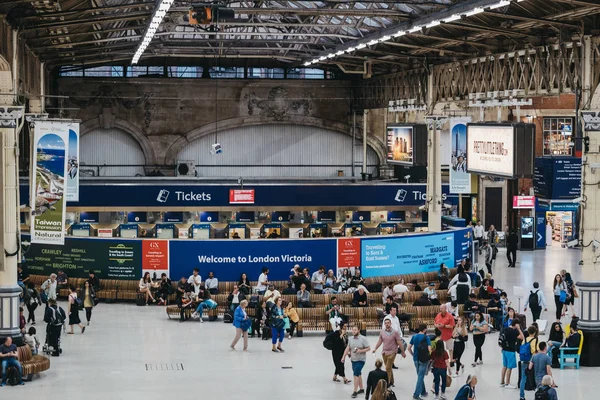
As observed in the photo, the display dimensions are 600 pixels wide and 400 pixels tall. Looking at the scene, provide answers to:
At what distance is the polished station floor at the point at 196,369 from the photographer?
60.5 ft

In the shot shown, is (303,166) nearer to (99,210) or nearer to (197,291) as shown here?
(99,210)

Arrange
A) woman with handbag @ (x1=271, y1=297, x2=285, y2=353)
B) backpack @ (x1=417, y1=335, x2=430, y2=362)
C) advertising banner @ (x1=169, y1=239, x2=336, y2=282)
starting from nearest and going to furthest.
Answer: backpack @ (x1=417, y1=335, x2=430, y2=362)
woman with handbag @ (x1=271, y1=297, x2=285, y2=353)
advertising banner @ (x1=169, y1=239, x2=336, y2=282)

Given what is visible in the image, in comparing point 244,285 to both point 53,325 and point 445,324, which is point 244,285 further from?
point 445,324

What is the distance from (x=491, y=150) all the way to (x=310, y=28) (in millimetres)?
9804

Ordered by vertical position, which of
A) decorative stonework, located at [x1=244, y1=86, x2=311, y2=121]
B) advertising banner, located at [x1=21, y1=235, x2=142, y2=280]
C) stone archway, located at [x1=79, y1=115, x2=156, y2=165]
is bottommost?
advertising banner, located at [x1=21, y1=235, x2=142, y2=280]

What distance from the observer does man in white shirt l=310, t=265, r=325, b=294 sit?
27.3m

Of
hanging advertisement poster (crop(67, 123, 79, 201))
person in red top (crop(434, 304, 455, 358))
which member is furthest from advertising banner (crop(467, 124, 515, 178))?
hanging advertisement poster (crop(67, 123, 79, 201))

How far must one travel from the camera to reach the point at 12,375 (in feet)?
Answer: 61.6

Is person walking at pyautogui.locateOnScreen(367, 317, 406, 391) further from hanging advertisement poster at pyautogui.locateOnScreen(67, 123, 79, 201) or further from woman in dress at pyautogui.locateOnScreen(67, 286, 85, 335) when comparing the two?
hanging advertisement poster at pyautogui.locateOnScreen(67, 123, 79, 201)

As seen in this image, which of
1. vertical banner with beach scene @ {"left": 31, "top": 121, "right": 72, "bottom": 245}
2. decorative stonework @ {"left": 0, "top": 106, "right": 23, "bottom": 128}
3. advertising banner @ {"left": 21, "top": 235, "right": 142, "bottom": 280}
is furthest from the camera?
advertising banner @ {"left": 21, "top": 235, "right": 142, "bottom": 280}

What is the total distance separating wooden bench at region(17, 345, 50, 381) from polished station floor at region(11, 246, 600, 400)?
0.19 meters

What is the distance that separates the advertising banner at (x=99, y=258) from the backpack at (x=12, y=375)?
9.92 metres

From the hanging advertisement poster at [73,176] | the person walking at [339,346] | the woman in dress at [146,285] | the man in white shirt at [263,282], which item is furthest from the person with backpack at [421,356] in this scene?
the hanging advertisement poster at [73,176]

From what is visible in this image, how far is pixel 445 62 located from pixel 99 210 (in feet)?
42.3
